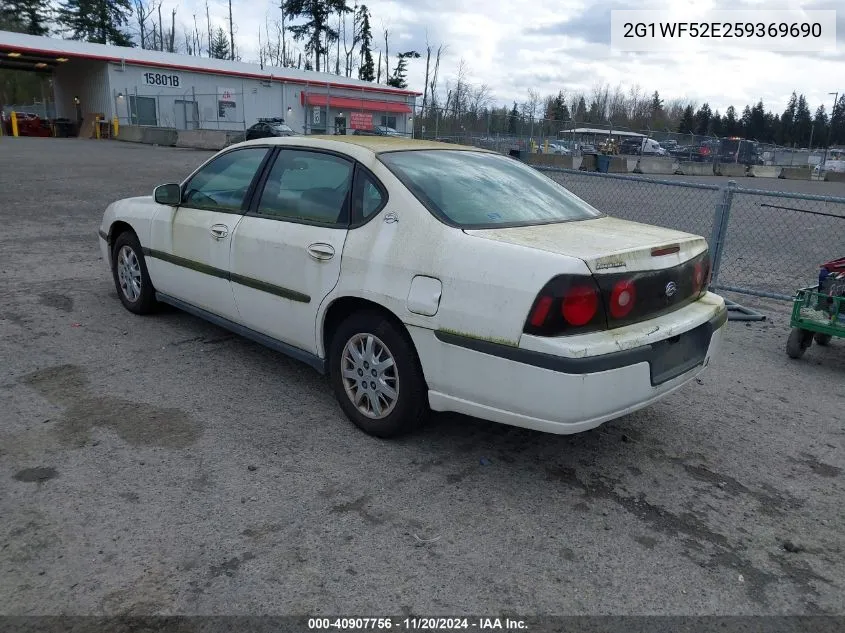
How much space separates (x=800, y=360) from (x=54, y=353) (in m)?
5.63

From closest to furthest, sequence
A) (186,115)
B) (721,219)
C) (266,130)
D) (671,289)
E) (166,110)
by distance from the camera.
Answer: (671,289)
(721,219)
(266,130)
(166,110)
(186,115)

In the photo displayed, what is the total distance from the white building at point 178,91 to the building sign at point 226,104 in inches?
2.2

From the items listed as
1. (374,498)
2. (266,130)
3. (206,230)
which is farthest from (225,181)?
(266,130)

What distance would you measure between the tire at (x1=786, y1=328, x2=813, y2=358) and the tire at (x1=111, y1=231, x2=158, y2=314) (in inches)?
201

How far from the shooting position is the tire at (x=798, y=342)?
17.5 ft

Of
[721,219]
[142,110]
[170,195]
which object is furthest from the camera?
[142,110]

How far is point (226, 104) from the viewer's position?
1526 inches

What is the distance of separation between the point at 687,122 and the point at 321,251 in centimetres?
9010

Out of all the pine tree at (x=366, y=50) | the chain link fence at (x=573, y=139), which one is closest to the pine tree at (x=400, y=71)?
the pine tree at (x=366, y=50)

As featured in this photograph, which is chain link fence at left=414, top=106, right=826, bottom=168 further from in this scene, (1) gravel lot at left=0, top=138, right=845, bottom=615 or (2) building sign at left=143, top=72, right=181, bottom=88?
(1) gravel lot at left=0, top=138, right=845, bottom=615

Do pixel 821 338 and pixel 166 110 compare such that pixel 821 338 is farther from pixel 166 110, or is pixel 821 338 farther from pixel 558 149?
pixel 166 110

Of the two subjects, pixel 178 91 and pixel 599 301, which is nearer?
pixel 599 301

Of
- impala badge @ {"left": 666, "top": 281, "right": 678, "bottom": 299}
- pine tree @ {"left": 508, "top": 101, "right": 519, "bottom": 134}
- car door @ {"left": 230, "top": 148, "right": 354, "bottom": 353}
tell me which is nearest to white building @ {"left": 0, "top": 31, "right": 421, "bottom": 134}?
pine tree @ {"left": 508, "top": 101, "right": 519, "bottom": 134}

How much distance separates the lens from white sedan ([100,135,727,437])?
300 centimetres
